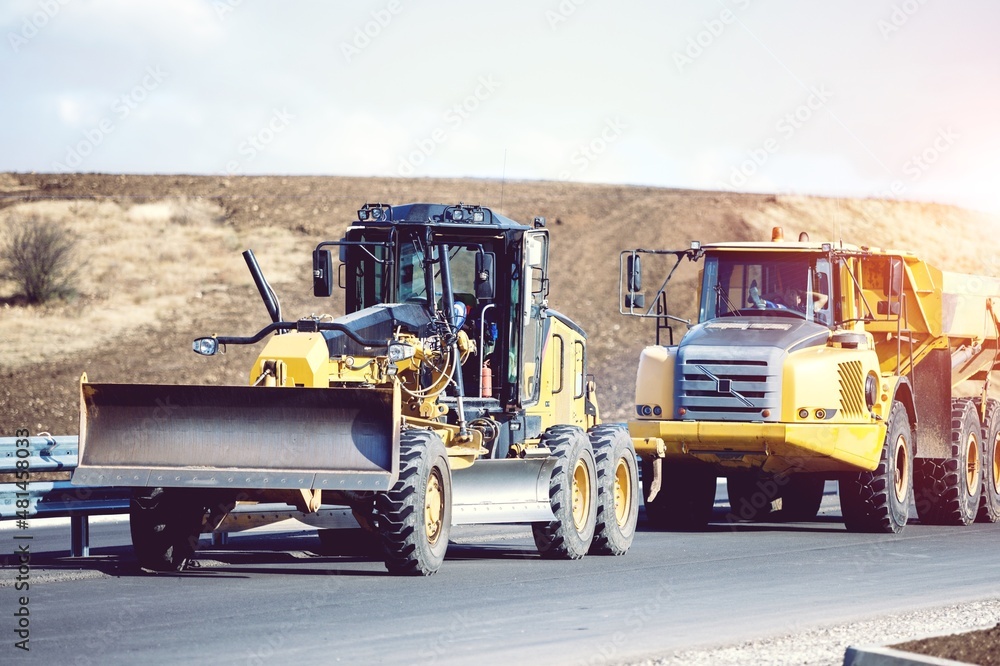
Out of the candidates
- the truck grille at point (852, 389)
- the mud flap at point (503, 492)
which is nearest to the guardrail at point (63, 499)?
the mud flap at point (503, 492)

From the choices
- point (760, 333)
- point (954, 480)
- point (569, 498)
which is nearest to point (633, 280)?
point (760, 333)

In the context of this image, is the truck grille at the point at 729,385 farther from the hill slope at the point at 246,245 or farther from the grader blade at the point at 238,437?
the hill slope at the point at 246,245

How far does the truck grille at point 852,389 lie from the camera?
17.9 m

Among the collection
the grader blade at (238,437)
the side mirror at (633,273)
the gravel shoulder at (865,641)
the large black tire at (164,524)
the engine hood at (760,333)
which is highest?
the side mirror at (633,273)

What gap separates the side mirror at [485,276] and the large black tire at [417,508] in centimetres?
161

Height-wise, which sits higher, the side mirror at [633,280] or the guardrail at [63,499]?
the side mirror at [633,280]

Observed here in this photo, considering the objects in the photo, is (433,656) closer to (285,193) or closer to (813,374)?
(813,374)

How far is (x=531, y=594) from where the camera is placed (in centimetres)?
1252

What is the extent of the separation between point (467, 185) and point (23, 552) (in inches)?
2638

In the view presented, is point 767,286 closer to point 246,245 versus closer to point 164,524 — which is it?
point 164,524

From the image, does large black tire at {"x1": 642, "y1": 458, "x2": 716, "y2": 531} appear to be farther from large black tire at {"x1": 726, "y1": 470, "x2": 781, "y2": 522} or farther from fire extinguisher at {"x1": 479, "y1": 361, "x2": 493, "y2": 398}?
fire extinguisher at {"x1": 479, "y1": 361, "x2": 493, "y2": 398}

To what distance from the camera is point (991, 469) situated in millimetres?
21609

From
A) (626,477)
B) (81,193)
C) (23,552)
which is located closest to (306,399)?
(23,552)

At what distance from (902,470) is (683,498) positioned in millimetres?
2696
